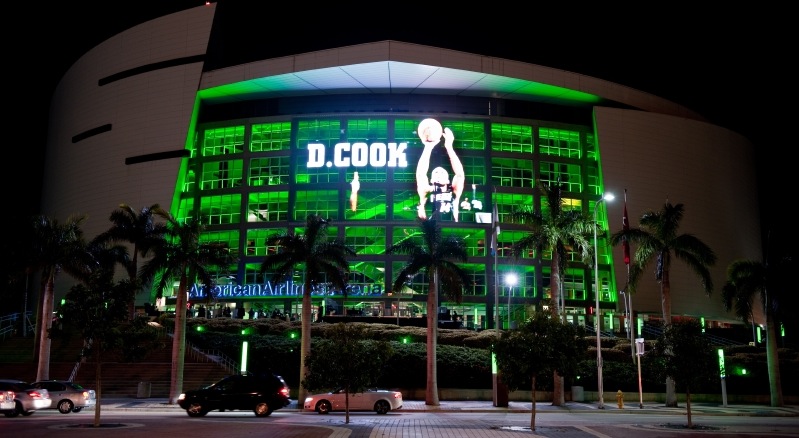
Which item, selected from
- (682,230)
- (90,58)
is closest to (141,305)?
(90,58)

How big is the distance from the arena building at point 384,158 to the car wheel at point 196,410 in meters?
48.3

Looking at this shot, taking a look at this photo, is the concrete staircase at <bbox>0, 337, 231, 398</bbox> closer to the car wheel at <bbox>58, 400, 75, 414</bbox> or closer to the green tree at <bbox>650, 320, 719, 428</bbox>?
the car wheel at <bbox>58, 400, 75, 414</bbox>

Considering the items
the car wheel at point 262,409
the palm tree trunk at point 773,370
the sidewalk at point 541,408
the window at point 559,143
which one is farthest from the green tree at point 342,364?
the window at point 559,143

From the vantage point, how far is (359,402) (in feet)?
118

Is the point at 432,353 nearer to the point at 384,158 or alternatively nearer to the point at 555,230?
the point at 555,230

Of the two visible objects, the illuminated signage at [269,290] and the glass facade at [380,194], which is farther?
the glass facade at [380,194]

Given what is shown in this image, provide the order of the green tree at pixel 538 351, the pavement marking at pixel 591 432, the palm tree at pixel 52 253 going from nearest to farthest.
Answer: the pavement marking at pixel 591 432
the green tree at pixel 538 351
the palm tree at pixel 52 253

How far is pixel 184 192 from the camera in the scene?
3654 inches

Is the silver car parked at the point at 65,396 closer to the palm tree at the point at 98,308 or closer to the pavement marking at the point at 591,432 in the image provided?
the palm tree at the point at 98,308

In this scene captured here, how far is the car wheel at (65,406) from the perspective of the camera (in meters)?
35.5

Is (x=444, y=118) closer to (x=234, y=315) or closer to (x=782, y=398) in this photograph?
(x=234, y=315)

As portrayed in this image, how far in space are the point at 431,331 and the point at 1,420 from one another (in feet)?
75.9

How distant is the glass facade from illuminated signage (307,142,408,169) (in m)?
0.13

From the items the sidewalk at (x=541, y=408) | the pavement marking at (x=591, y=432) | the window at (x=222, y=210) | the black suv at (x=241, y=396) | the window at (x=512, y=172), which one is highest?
the window at (x=512, y=172)
